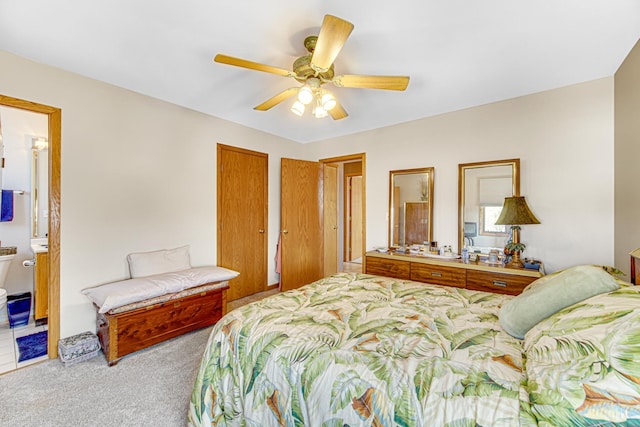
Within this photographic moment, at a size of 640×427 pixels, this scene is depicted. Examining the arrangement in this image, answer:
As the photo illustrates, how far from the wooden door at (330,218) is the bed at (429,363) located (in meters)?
3.14

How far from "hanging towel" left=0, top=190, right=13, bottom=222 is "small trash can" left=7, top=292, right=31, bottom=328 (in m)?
0.98

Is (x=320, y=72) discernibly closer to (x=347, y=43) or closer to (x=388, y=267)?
(x=347, y=43)

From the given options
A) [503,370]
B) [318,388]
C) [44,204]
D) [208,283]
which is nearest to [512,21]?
[503,370]

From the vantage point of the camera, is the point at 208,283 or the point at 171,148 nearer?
the point at 208,283

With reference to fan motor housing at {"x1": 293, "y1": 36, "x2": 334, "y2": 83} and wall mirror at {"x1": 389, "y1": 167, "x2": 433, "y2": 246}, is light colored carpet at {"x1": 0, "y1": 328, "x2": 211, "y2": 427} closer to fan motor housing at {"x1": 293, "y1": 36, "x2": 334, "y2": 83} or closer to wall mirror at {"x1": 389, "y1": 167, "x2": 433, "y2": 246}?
fan motor housing at {"x1": 293, "y1": 36, "x2": 334, "y2": 83}

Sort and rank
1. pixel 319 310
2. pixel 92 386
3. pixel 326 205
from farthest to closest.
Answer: pixel 326 205
pixel 92 386
pixel 319 310

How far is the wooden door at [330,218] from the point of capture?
4.71 metres

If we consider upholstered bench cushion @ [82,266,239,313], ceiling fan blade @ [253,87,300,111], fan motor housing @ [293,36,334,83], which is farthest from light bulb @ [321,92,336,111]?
upholstered bench cushion @ [82,266,239,313]

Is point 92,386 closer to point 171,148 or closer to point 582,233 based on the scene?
point 171,148

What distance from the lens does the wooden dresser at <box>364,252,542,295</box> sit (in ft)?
7.74

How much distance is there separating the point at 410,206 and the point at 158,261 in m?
2.99

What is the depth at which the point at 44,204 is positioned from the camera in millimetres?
3506

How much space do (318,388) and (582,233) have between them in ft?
9.24

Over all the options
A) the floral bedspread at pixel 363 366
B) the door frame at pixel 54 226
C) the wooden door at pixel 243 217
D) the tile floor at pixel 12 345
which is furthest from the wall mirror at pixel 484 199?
the tile floor at pixel 12 345
